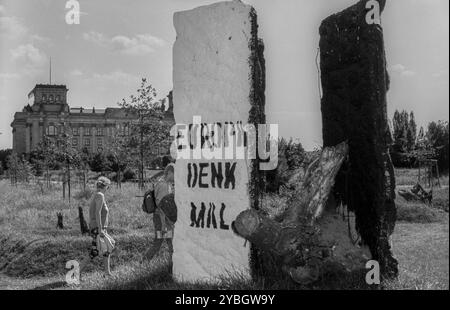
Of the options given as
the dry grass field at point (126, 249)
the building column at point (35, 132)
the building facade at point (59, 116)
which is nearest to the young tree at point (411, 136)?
the dry grass field at point (126, 249)

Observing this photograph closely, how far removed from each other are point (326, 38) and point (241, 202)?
1.81 metres

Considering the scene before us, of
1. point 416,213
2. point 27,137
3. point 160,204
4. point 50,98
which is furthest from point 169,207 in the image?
point 27,137

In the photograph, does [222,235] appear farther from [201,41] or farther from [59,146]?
[59,146]

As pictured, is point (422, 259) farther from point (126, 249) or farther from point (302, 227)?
point (126, 249)

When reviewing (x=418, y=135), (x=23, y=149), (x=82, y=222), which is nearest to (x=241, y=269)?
(x=82, y=222)

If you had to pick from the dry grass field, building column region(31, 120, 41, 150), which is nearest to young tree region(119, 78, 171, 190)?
the dry grass field

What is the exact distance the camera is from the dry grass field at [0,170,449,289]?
507 centimetres

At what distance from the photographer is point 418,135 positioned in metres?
13.7

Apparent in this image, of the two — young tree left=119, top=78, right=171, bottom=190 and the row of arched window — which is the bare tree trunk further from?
the row of arched window

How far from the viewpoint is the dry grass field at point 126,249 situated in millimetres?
5066

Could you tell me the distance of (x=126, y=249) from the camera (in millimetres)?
10102

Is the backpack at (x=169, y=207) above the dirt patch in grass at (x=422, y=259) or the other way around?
above

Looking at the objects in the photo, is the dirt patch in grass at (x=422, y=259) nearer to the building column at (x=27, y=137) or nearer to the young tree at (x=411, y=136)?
the young tree at (x=411, y=136)
